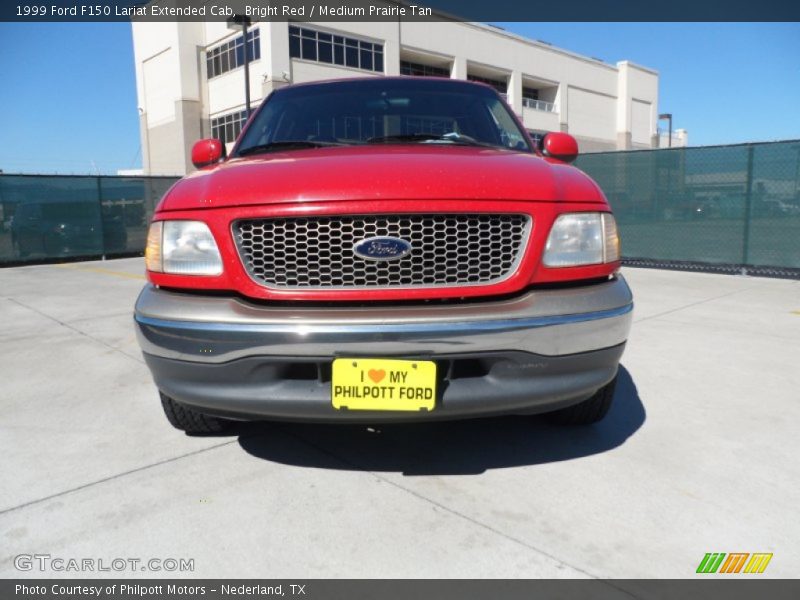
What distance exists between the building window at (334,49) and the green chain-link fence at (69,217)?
1862 centimetres

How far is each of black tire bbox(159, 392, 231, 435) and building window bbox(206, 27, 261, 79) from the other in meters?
29.8

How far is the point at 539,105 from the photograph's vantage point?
44281mm

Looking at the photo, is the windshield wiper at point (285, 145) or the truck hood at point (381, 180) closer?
the truck hood at point (381, 180)

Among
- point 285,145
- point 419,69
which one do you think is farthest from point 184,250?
point 419,69

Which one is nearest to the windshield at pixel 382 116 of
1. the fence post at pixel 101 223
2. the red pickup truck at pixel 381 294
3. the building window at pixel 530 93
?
the red pickup truck at pixel 381 294

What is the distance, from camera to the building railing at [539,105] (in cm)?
4262

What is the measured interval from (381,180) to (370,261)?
30 cm

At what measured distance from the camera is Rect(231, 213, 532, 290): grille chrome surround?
2084mm

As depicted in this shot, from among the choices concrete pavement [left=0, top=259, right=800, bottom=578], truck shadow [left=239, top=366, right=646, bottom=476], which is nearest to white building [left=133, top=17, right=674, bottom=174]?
concrete pavement [left=0, top=259, right=800, bottom=578]

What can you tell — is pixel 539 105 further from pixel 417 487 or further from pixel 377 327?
pixel 377 327

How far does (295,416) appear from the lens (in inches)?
81.7

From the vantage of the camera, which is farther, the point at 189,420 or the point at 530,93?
the point at 530,93

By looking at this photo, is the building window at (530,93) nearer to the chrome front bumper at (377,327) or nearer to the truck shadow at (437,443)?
the truck shadow at (437,443)
